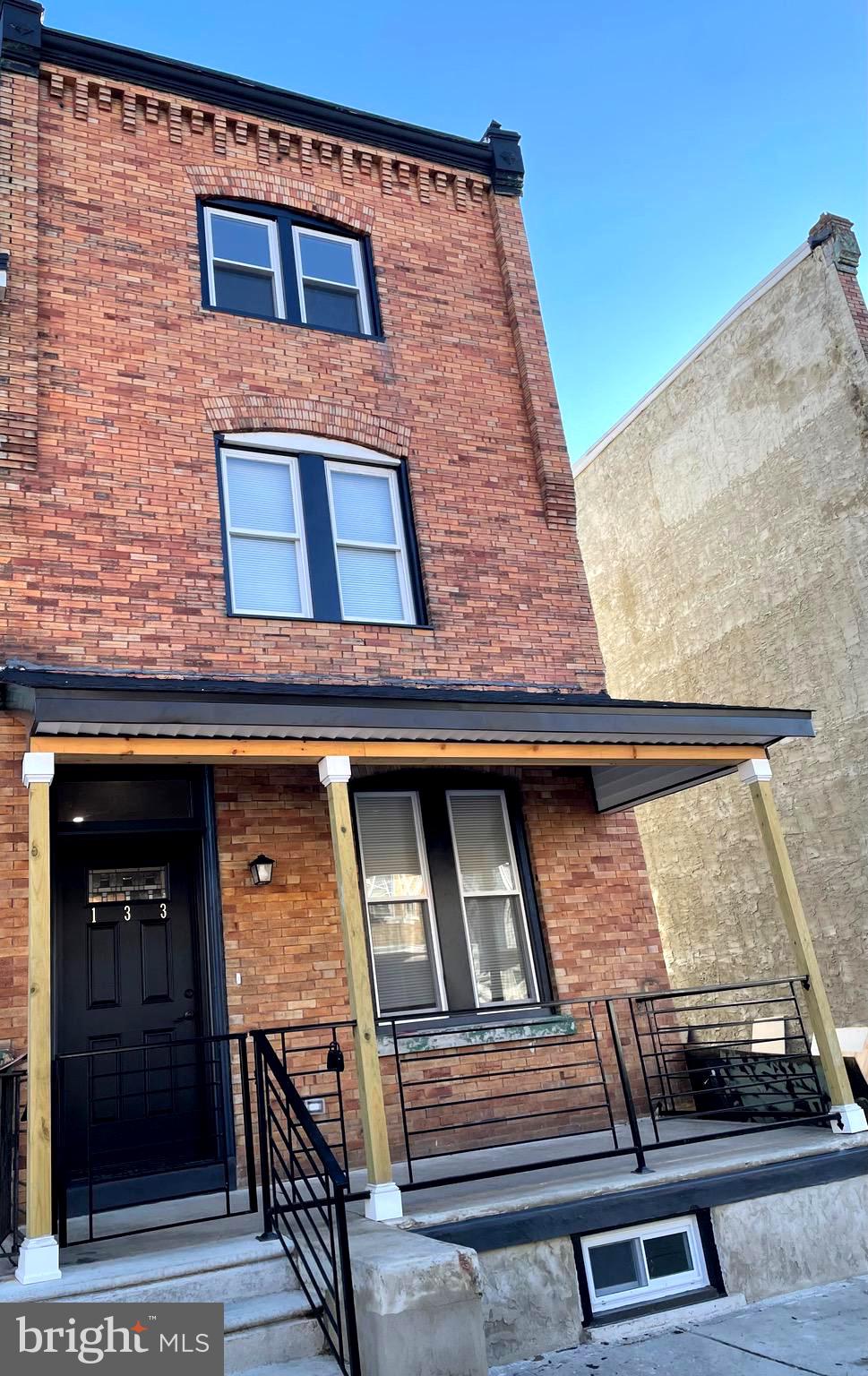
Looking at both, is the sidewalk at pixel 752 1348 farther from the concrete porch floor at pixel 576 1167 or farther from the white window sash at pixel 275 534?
the white window sash at pixel 275 534

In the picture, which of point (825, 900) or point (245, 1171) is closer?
point (245, 1171)

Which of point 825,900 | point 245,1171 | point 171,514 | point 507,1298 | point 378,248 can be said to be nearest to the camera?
point 507,1298

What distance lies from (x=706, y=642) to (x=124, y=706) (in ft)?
38.9

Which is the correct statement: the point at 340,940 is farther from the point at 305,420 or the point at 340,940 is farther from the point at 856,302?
the point at 856,302

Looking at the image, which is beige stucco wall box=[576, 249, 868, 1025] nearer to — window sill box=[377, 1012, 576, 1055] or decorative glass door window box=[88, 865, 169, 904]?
window sill box=[377, 1012, 576, 1055]

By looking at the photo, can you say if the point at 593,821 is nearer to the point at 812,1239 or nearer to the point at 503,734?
the point at 503,734

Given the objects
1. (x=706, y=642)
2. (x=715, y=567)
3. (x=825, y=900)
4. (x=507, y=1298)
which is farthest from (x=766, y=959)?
(x=507, y=1298)

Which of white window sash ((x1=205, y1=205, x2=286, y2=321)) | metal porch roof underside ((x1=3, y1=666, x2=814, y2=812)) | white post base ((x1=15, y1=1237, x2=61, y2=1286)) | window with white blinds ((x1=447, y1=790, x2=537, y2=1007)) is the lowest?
white post base ((x1=15, y1=1237, x2=61, y2=1286))

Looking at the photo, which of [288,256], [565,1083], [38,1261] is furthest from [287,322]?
[38,1261]

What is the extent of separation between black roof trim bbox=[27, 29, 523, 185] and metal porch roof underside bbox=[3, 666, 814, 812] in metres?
6.48

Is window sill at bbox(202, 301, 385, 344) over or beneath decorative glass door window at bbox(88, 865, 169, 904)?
over

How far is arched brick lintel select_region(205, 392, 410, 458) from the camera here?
31.0 ft

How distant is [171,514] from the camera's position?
348 inches

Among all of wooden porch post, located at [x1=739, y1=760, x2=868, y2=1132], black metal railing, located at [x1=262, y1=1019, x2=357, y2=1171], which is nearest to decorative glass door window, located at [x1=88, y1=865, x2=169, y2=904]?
black metal railing, located at [x1=262, y1=1019, x2=357, y2=1171]
